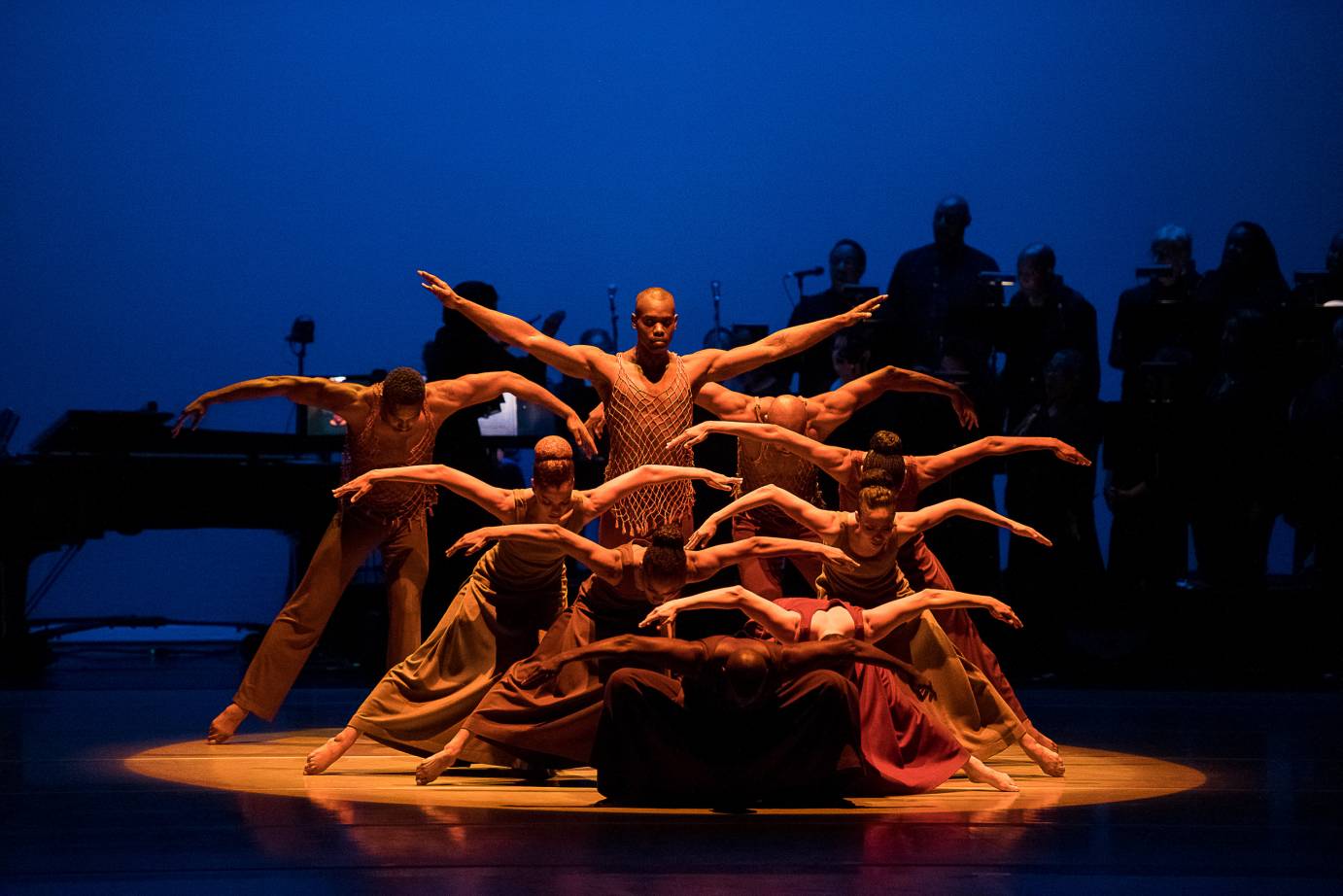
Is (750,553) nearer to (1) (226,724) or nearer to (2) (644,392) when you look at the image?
(2) (644,392)

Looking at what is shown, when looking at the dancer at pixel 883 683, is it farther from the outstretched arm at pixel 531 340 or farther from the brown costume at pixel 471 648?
the outstretched arm at pixel 531 340

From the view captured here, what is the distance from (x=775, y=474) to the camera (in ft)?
23.7

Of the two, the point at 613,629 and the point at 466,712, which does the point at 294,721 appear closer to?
the point at 466,712

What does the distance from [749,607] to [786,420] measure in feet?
5.62

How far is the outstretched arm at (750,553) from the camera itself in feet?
19.1

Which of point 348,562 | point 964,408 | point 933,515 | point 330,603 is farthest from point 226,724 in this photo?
point 964,408

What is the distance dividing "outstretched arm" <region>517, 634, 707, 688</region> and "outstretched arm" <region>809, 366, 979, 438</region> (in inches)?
87.2

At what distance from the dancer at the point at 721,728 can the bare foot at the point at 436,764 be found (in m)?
0.56

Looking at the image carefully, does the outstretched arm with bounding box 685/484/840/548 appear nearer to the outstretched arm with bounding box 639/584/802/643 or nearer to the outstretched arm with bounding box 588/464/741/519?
the outstretched arm with bounding box 588/464/741/519

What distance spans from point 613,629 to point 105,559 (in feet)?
20.3

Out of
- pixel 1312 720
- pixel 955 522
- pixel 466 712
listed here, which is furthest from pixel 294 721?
pixel 1312 720

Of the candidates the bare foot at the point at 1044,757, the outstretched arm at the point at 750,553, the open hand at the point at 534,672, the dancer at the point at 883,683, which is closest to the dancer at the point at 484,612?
the outstretched arm at the point at 750,553

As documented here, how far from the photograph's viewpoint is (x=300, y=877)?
12.8ft

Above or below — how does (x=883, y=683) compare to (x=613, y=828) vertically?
above
